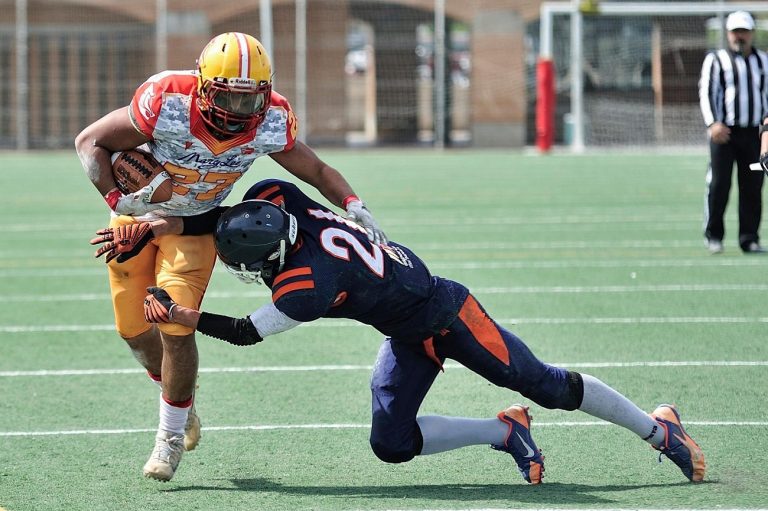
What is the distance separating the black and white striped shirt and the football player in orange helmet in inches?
246

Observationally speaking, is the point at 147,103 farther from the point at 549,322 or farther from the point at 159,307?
the point at 549,322

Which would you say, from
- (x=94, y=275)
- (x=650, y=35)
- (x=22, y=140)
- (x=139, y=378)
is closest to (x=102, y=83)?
(x=22, y=140)

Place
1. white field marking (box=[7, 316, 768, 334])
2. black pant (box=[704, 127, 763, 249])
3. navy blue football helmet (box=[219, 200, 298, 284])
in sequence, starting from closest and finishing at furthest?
navy blue football helmet (box=[219, 200, 298, 284])
white field marking (box=[7, 316, 768, 334])
black pant (box=[704, 127, 763, 249])

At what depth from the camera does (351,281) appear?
442cm

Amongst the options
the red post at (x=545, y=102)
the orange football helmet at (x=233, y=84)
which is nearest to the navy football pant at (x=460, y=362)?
the orange football helmet at (x=233, y=84)

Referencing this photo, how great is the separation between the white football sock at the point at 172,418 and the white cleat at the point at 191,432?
0.79ft

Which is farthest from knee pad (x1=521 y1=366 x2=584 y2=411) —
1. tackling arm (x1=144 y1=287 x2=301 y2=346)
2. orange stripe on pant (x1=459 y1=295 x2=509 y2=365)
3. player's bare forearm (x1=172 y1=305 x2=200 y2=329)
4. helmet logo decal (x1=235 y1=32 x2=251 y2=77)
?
helmet logo decal (x1=235 y1=32 x2=251 y2=77)

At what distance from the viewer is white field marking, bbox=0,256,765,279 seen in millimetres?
10328

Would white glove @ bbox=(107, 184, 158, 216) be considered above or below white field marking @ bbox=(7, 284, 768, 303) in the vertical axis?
above

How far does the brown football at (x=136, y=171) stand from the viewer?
16.2ft

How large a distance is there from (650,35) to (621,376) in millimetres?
22400

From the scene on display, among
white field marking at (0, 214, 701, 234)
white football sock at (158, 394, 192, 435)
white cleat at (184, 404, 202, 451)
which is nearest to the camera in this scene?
white football sock at (158, 394, 192, 435)

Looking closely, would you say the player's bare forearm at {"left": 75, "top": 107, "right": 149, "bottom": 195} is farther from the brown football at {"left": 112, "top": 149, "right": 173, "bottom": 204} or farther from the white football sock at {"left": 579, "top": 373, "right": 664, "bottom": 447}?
the white football sock at {"left": 579, "top": 373, "right": 664, "bottom": 447}

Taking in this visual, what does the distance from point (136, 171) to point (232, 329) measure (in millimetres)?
910
